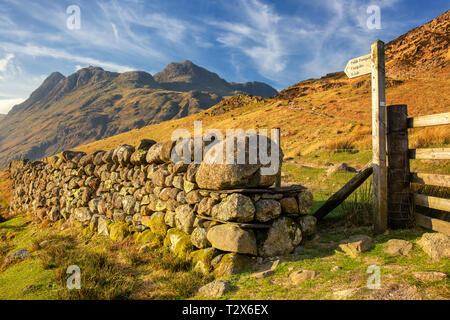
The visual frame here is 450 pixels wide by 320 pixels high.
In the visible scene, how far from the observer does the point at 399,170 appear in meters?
3.99

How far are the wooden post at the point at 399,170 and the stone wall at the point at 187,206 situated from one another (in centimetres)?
134

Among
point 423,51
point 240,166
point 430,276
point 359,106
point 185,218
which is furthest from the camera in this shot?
point 423,51

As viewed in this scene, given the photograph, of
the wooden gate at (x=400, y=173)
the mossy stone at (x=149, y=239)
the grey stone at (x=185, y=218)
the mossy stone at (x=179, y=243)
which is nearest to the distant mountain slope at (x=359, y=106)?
the wooden gate at (x=400, y=173)

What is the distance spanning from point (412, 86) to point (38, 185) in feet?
119

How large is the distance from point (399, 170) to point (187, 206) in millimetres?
3557

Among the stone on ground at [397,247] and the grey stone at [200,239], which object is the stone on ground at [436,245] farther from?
the grey stone at [200,239]

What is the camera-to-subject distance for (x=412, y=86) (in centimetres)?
2903

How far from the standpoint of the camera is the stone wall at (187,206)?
3631mm

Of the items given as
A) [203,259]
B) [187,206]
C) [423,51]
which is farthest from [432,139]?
[423,51]

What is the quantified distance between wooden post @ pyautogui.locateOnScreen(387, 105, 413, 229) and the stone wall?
1337 millimetres

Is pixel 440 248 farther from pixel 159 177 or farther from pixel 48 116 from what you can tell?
pixel 48 116

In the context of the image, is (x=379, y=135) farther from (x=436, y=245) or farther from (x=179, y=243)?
(x=179, y=243)

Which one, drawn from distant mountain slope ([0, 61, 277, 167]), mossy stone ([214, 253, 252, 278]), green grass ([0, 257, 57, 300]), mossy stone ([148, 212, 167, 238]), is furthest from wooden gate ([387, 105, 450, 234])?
distant mountain slope ([0, 61, 277, 167])

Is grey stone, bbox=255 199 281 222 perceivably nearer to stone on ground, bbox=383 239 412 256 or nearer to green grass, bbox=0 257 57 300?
stone on ground, bbox=383 239 412 256
